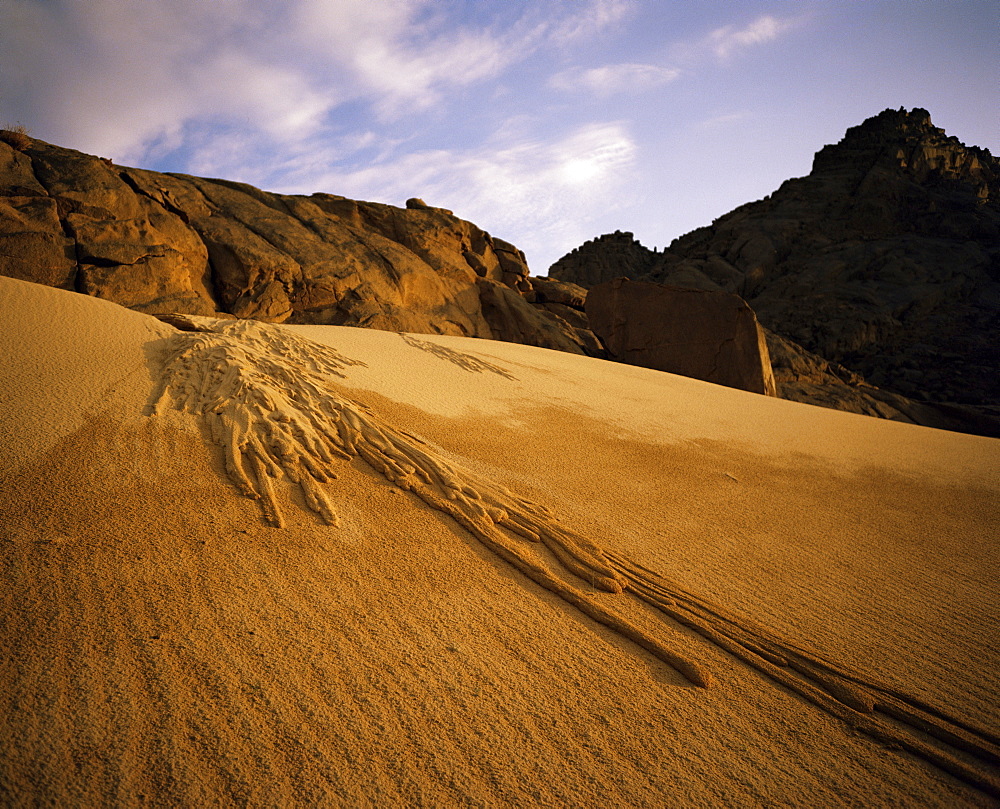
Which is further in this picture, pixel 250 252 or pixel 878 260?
pixel 878 260

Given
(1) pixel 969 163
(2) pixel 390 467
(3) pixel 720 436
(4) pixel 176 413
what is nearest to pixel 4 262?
(4) pixel 176 413

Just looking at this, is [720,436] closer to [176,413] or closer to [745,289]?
[176,413]

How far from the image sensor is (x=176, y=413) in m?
3.42

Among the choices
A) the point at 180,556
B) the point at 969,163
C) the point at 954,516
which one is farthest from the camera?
the point at 969,163

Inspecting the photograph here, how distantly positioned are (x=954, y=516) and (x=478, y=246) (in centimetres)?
1360

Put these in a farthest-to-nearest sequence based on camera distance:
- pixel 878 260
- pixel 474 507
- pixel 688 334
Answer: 1. pixel 878 260
2. pixel 688 334
3. pixel 474 507

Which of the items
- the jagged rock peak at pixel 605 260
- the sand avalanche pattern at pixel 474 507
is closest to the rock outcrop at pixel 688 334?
the sand avalanche pattern at pixel 474 507

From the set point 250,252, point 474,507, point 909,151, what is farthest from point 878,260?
point 474,507

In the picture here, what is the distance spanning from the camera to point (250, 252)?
408 inches

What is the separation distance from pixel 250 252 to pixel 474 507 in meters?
9.44

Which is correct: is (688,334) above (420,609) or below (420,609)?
above

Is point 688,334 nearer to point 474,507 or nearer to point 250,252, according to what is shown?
point 250,252

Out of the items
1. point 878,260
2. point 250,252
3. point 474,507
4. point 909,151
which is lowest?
point 474,507

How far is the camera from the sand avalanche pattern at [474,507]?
2061 mm
